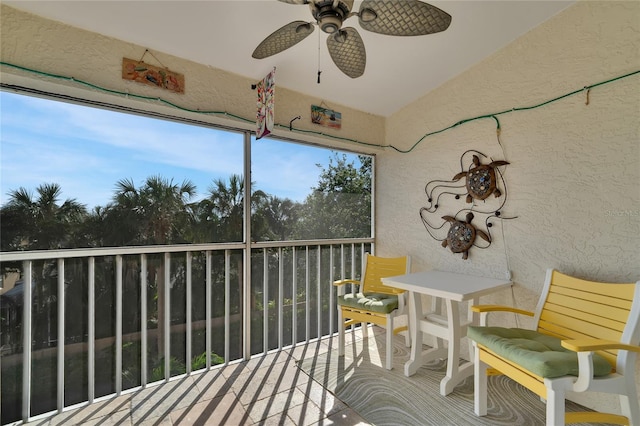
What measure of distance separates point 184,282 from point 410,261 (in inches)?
79.5

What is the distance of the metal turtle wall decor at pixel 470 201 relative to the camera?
8.10ft

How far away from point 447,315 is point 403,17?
2071 mm

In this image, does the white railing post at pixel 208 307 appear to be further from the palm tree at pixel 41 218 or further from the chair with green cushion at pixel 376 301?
the chair with green cushion at pixel 376 301

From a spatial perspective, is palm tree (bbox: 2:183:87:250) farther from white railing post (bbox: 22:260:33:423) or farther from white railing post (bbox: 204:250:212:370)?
white railing post (bbox: 204:250:212:370)

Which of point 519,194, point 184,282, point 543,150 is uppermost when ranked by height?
point 543,150

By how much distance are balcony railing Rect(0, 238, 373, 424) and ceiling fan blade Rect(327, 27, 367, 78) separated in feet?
5.44

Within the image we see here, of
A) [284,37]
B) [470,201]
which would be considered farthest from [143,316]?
[470,201]

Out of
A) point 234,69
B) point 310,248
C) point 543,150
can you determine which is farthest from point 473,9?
point 310,248

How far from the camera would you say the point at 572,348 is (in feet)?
4.45

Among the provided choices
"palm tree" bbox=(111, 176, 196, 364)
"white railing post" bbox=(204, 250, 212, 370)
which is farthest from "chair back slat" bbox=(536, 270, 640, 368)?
"palm tree" bbox=(111, 176, 196, 364)

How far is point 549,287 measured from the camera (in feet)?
6.64

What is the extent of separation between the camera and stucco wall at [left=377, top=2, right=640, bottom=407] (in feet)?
6.07

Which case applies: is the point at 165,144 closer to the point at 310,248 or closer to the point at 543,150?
the point at 310,248

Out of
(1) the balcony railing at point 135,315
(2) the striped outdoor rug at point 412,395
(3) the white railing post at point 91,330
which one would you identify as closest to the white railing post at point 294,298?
(1) the balcony railing at point 135,315
